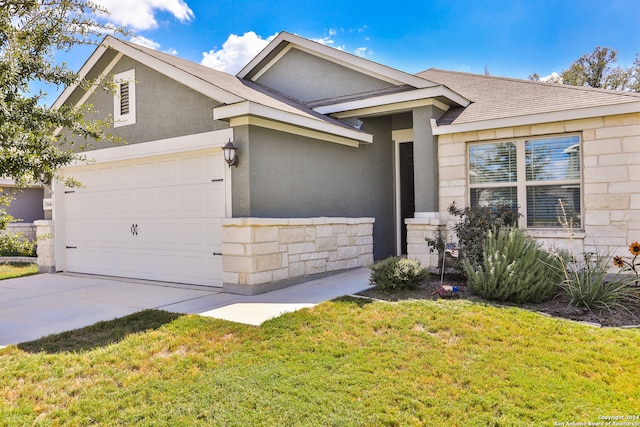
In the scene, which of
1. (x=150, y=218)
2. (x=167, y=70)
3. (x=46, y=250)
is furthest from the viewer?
(x=46, y=250)

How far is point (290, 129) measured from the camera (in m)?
7.68

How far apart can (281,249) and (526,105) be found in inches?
209

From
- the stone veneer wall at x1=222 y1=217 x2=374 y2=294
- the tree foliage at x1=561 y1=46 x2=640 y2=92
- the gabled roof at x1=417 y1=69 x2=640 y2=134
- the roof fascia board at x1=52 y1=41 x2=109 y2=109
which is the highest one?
the tree foliage at x1=561 y1=46 x2=640 y2=92

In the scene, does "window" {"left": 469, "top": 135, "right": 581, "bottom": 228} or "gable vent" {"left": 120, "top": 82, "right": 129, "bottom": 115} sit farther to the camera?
"gable vent" {"left": 120, "top": 82, "right": 129, "bottom": 115}

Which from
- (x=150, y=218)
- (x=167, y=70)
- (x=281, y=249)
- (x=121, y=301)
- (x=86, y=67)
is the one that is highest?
(x=86, y=67)

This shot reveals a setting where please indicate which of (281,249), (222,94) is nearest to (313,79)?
(222,94)

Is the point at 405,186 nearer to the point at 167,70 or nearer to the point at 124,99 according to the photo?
the point at 167,70

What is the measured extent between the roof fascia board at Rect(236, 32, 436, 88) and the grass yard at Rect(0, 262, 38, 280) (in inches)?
274

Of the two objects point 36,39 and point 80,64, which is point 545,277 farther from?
point 80,64

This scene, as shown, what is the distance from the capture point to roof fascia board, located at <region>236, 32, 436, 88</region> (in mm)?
8922

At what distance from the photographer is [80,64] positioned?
345 inches

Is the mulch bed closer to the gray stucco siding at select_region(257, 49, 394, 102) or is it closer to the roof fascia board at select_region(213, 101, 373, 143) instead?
the roof fascia board at select_region(213, 101, 373, 143)

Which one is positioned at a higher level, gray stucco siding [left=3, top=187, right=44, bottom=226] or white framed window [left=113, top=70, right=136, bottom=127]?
white framed window [left=113, top=70, right=136, bottom=127]

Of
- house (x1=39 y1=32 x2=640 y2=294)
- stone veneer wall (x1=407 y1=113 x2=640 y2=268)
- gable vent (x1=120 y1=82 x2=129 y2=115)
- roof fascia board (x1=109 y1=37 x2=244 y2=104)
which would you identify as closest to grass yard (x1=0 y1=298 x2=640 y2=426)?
house (x1=39 y1=32 x2=640 y2=294)
